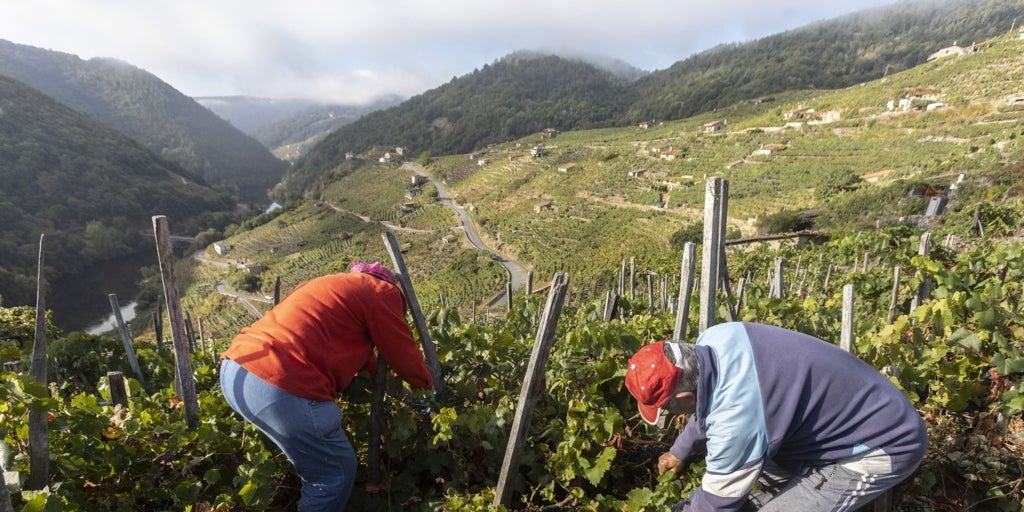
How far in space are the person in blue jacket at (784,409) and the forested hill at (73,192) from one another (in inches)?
2528

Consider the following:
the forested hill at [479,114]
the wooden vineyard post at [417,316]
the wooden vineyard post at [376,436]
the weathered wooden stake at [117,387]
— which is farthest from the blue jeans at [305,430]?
A: the forested hill at [479,114]

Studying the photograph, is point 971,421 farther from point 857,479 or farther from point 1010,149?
point 1010,149

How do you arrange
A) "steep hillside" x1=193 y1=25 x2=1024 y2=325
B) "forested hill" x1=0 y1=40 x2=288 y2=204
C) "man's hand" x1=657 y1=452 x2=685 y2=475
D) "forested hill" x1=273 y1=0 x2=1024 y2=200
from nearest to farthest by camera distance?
"man's hand" x1=657 y1=452 x2=685 y2=475 → "steep hillside" x1=193 y1=25 x2=1024 y2=325 → "forested hill" x1=273 y1=0 x2=1024 y2=200 → "forested hill" x1=0 y1=40 x2=288 y2=204

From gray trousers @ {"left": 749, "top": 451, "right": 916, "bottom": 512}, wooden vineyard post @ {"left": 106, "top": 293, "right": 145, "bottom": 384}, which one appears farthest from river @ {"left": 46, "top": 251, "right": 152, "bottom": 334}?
gray trousers @ {"left": 749, "top": 451, "right": 916, "bottom": 512}

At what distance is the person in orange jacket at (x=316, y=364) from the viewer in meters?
1.92

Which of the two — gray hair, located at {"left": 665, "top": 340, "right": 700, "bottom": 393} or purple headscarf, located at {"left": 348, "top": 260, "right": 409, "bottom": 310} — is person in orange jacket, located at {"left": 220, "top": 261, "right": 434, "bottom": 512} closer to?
purple headscarf, located at {"left": 348, "top": 260, "right": 409, "bottom": 310}

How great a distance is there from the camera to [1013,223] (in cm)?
984

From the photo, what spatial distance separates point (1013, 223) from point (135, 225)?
97914 mm

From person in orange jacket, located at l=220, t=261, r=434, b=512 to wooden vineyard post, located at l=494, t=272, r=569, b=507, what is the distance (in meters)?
0.53

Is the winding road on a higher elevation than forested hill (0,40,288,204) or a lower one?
lower

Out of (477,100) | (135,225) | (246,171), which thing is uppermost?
(477,100)

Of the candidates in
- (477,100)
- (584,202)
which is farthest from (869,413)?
(477,100)

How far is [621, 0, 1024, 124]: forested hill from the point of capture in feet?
325

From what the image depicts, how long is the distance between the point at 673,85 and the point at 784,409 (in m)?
150
